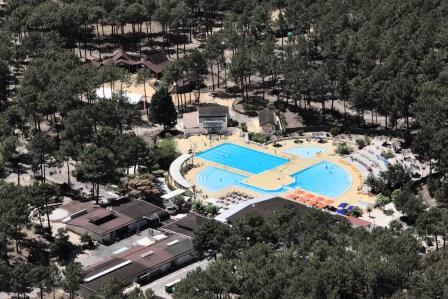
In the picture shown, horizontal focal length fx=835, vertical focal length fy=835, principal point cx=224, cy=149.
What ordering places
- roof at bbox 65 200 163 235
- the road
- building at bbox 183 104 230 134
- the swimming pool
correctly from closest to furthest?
the road, roof at bbox 65 200 163 235, the swimming pool, building at bbox 183 104 230 134

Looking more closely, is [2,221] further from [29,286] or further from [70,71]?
[70,71]

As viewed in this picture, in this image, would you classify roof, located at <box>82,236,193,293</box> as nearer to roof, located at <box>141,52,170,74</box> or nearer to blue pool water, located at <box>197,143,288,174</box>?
blue pool water, located at <box>197,143,288,174</box>

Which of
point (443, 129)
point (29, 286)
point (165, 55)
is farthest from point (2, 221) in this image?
point (165, 55)

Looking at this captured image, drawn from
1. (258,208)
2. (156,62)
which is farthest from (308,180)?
(156,62)

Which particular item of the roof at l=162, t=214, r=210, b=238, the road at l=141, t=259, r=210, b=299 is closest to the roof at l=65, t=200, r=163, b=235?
the roof at l=162, t=214, r=210, b=238

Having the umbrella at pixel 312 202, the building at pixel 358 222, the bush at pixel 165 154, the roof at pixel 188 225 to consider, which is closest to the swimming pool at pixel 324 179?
the umbrella at pixel 312 202

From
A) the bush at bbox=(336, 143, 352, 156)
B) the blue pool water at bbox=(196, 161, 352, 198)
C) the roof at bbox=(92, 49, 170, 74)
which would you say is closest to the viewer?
the blue pool water at bbox=(196, 161, 352, 198)
